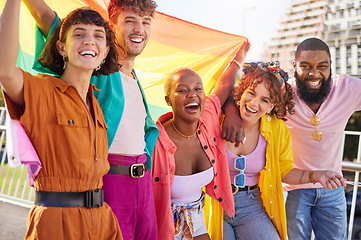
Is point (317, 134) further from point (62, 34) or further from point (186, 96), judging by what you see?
point (62, 34)

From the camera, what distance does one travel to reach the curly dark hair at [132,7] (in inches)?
107

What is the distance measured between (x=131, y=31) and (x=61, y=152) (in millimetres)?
1169

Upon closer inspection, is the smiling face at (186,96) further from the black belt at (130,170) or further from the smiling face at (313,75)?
the smiling face at (313,75)

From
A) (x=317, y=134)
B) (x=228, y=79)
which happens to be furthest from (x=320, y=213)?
(x=228, y=79)

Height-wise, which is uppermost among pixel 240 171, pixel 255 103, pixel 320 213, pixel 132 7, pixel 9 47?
pixel 132 7

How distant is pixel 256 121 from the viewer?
3387 millimetres

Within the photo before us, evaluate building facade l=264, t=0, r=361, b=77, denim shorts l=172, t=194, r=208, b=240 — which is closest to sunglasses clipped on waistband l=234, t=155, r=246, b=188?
denim shorts l=172, t=194, r=208, b=240

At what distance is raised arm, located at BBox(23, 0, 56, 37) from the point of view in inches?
87.3

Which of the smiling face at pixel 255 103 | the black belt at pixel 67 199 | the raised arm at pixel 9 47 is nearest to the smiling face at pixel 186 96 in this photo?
the smiling face at pixel 255 103

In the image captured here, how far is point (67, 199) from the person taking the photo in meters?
1.93

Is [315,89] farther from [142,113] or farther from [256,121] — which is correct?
[142,113]

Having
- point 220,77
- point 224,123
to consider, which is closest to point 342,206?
point 224,123

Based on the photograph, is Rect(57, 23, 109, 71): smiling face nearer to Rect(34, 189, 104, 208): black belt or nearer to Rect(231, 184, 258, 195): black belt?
Rect(34, 189, 104, 208): black belt

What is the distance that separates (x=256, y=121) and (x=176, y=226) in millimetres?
1190
